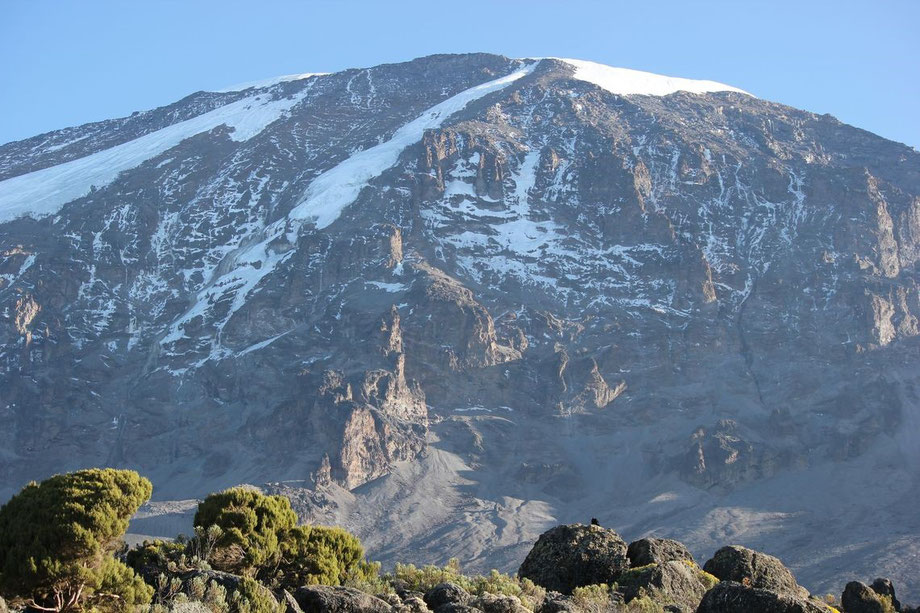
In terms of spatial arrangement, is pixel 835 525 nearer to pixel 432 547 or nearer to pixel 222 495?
pixel 432 547

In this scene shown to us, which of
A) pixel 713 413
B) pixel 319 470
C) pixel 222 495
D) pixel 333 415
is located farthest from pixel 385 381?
pixel 222 495

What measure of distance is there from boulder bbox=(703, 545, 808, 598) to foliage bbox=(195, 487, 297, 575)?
14.7 metres

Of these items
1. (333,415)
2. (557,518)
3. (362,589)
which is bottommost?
(557,518)

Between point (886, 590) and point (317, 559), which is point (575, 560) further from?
point (886, 590)

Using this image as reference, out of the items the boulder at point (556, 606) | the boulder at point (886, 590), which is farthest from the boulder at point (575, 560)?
the boulder at point (886, 590)

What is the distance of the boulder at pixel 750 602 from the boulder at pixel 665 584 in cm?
244

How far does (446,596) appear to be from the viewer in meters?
28.6

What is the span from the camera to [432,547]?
15088cm

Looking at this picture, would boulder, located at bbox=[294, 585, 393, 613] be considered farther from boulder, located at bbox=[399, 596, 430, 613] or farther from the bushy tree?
the bushy tree

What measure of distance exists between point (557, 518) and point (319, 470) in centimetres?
3784

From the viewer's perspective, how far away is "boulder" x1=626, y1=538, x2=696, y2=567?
36391mm

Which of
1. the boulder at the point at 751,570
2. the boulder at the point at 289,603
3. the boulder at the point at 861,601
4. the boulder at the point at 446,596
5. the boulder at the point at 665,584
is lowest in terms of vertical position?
the boulder at the point at 861,601

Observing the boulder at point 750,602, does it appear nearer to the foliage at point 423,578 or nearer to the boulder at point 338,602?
Result: the foliage at point 423,578

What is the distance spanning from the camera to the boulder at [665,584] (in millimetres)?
32188
